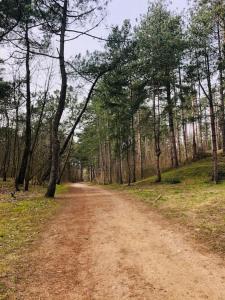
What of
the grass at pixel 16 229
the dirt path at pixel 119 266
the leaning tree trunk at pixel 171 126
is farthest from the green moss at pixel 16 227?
the leaning tree trunk at pixel 171 126

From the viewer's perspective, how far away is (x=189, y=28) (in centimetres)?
2398

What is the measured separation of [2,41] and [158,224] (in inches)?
649

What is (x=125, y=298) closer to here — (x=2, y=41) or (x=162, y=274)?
(x=162, y=274)

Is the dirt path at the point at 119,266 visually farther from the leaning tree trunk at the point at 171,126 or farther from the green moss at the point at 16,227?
the leaning tree trunk at the point at 171,126

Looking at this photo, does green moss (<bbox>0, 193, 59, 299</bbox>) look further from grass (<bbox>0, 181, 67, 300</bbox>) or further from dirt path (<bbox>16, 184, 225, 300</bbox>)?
dirt path (<bbox>16, 184, 225, 300</bbox>)

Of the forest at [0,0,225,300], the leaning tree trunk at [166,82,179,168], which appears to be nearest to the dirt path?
the forest at [0,0,225,300]

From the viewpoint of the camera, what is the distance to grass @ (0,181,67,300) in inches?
261

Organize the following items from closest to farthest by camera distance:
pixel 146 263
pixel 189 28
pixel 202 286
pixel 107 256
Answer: pixel 202 286 → pixel 146 263 → pixel 107 256 → pixel 189 28

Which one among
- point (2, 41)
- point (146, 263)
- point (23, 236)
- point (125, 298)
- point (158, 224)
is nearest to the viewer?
point (125, 298)

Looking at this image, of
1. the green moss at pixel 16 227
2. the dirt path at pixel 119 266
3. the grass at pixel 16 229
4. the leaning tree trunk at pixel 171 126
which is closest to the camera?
the dirt path at pixel 119 266

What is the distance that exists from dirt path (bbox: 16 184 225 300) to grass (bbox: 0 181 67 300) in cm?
33

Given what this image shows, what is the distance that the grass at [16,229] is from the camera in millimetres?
6625

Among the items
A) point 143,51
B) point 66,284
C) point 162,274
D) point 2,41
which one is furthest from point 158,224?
point 143,51

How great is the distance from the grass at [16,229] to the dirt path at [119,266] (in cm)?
33
